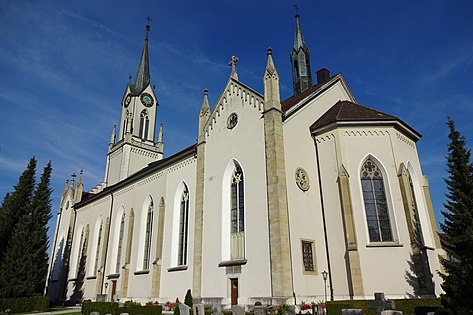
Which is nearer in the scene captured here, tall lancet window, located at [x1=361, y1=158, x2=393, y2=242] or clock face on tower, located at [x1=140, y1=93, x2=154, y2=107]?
tall lancet window, located at [x1=361, y1=158, x2=393, y2=242]

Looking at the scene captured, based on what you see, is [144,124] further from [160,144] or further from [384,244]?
[384,244]

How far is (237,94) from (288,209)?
27.4 ft

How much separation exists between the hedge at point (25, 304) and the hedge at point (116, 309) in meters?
6.53

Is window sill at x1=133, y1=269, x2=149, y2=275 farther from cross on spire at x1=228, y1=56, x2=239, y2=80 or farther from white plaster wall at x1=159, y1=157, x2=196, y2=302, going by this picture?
cross on spire at x1=228, y1=56, x2=239, y2=80

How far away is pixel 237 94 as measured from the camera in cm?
2167

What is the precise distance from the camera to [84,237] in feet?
120

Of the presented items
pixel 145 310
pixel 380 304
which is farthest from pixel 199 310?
pixel 380 304

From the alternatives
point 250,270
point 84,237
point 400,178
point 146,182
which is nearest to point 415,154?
point 400,178

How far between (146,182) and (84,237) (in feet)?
43.1

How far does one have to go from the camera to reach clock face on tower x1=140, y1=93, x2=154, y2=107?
46156 mm

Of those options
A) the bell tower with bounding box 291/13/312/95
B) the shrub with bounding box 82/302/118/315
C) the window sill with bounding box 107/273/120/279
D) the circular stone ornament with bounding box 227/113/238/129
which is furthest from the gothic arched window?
the window sill with bounding box 107/273/120/279

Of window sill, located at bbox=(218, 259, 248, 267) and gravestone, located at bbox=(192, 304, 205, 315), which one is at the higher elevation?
window sill, located at bbox=(218, 259, 248, 267)

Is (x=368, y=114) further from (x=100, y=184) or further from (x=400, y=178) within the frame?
(x=100, y=184)

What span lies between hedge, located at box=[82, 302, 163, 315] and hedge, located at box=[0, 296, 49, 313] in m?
6.53
